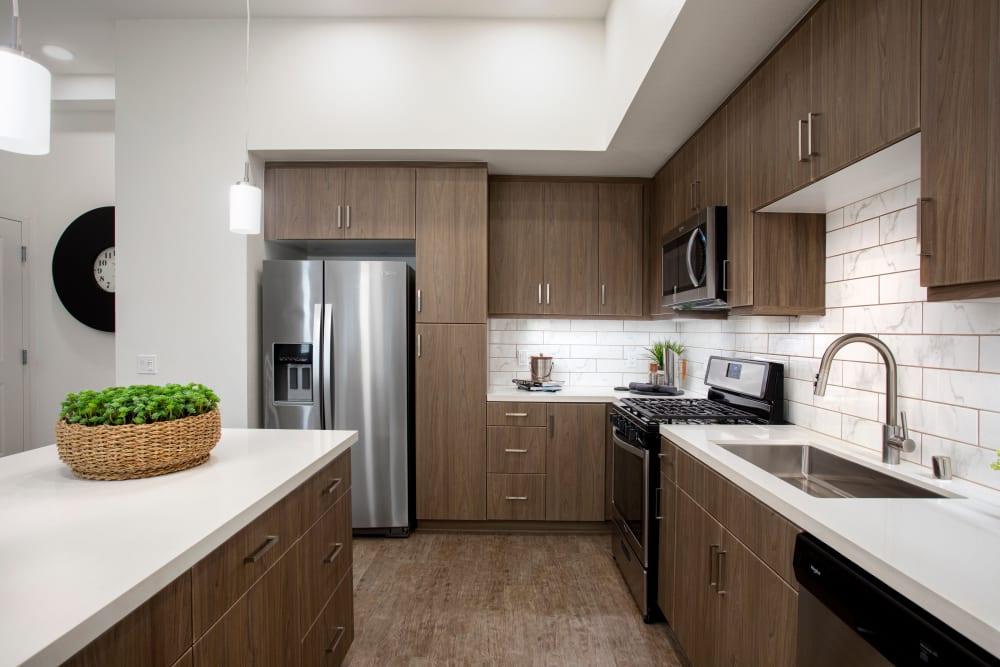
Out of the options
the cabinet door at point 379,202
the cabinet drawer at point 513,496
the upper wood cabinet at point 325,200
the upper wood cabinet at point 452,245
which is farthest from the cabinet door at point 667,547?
the upper wood cabinet at point 325,200

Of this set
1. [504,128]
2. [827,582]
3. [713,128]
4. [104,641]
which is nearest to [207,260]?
[504,128]

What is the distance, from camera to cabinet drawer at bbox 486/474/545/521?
10.6 feet

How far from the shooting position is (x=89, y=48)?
314 centimetres

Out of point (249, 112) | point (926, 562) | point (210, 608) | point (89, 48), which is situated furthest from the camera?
point (89, 48)

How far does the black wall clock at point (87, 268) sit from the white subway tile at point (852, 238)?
15.2 ft

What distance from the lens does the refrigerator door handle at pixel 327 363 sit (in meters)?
A: 3.04

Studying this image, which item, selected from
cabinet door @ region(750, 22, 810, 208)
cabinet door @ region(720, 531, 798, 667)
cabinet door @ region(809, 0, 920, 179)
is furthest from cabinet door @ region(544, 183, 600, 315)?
cabinet door @ region(720, 531, 798, 667)

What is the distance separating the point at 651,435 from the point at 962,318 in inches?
44.7

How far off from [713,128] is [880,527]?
194cm

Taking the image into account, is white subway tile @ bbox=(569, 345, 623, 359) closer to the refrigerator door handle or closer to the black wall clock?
the refrigerator door handle

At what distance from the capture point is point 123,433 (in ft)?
4.05

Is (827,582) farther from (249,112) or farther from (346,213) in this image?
(249,112)

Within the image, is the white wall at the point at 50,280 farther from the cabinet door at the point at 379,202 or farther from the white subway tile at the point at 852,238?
the white subway tile at the point at 852,238

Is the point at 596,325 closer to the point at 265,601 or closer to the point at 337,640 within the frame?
the point at 337,640
